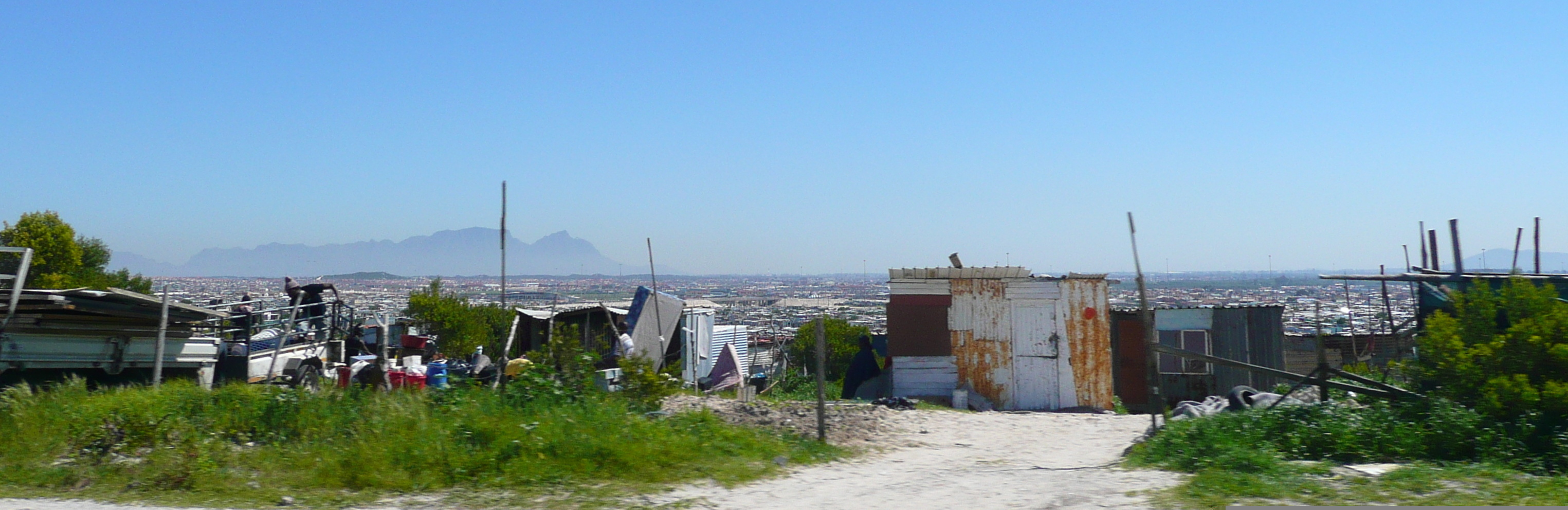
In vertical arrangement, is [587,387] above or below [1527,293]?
below

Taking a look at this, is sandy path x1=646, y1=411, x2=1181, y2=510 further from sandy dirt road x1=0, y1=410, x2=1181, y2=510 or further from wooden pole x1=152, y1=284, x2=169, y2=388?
wooden pole x1=152, y1=284, x2=169, y2=388

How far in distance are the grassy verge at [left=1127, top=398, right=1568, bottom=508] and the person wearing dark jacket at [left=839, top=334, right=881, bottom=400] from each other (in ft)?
26.6

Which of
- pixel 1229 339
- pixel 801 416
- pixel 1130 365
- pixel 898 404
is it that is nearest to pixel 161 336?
pixel 801 416

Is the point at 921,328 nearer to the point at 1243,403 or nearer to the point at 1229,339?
the point at 1243,403

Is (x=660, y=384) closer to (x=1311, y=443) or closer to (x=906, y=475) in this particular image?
(x=906, y=475)

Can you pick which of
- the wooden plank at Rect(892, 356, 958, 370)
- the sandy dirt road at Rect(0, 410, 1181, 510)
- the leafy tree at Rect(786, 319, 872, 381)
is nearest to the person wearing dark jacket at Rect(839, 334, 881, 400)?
the wooden plank at Rect(892, 356, 958, 370)

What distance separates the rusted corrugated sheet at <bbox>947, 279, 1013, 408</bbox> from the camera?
1698 cm

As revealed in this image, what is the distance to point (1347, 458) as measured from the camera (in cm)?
840

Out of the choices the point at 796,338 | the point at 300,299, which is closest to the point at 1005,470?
the point at 300,299

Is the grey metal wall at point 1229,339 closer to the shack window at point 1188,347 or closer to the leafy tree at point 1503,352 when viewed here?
the shack window at point 1188,347

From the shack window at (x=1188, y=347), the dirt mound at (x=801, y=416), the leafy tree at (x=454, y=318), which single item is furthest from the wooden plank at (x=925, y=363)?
the leafy tree at (x=454, y=318)

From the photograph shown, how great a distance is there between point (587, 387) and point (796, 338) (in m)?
20.4

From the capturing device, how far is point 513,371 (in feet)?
42.4

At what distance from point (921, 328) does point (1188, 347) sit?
6.84 meters
